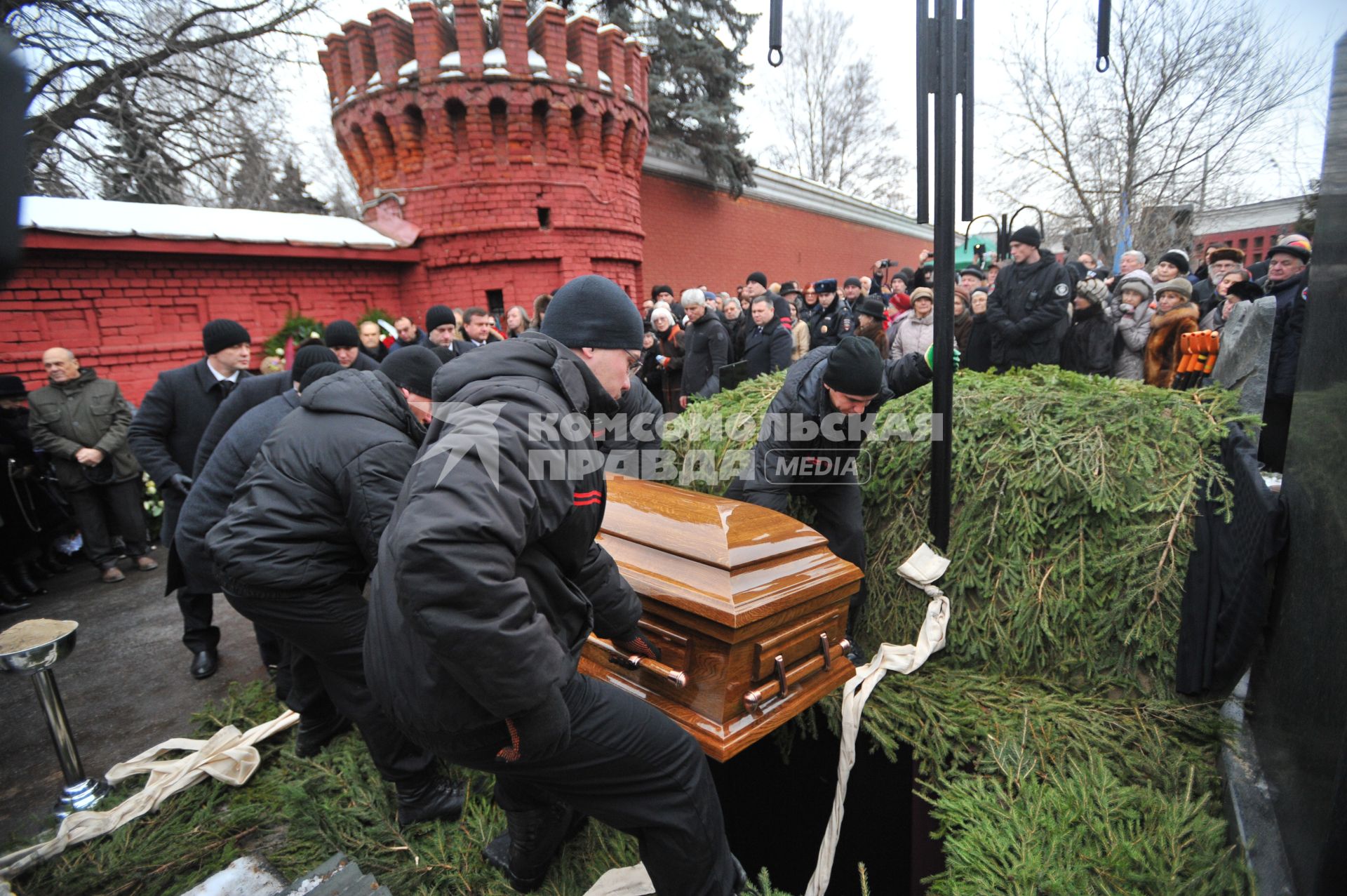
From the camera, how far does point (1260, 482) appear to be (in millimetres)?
1816

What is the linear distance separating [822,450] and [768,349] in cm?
333

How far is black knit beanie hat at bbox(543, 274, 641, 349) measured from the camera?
1.64 meters

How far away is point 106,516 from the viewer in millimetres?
5242

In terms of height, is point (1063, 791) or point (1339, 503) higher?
point (1339, 503)

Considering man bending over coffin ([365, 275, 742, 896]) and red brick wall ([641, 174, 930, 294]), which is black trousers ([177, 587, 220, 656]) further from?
red brick wall ([641, 174, 930, 294])

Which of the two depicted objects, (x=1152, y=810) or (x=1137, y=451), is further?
(x=1137, y=451)

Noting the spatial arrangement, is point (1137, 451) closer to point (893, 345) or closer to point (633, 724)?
point (633, 724)

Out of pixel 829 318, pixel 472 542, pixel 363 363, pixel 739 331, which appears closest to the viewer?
pixel 472 542

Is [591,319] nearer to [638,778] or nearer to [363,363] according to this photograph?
[638,778]

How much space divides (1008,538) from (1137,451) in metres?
0.52

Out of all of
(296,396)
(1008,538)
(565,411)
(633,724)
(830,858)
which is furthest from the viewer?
(296,396)

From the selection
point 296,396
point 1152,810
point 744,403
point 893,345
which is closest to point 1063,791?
point 1152,810

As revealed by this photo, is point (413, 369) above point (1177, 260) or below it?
below

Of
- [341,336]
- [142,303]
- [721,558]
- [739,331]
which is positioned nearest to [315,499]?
[721,558]
